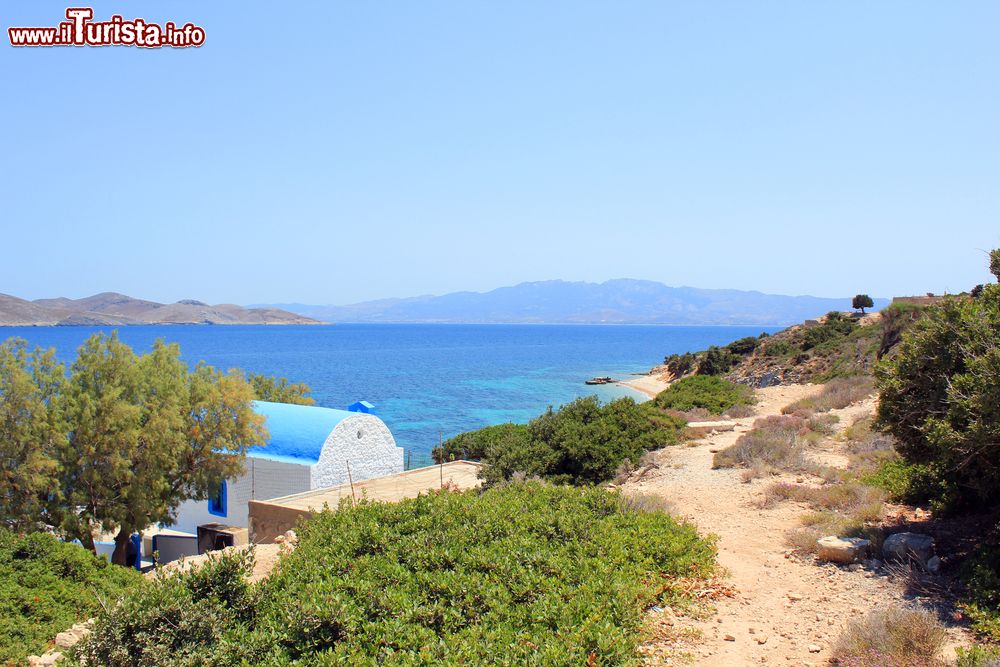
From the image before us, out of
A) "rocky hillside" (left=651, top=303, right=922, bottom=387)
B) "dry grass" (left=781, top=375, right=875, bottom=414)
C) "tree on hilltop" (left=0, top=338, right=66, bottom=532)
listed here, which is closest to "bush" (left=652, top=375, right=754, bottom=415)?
"dry grass" (left=781, top=375, right=875, bottom=414)

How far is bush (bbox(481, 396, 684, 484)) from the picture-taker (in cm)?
1644

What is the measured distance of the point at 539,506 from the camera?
9.29m

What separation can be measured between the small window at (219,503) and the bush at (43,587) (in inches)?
366

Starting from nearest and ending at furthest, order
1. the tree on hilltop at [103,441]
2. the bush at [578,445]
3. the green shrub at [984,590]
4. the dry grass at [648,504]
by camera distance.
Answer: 1. the green shrub at [984,590]
2. the dry grass at [648,504]
3. the bush at [578,445]
4. the tree on hilltop at [103,441]

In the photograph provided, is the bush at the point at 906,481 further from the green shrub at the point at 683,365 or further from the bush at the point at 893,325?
the green shrub at the point at 683,365

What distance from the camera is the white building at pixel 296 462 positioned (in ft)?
74.4

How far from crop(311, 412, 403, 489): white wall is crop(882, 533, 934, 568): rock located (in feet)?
59.6

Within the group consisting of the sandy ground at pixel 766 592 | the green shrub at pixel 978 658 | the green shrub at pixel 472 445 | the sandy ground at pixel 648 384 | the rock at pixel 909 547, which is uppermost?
the green shrub at pixel 978 658

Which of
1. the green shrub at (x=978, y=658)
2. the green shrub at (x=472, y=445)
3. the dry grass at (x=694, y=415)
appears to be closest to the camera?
the green shrub at (x=978, y=658)

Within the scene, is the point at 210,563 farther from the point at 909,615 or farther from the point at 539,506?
the point at 909,615

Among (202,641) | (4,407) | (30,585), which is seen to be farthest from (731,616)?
(4,407)

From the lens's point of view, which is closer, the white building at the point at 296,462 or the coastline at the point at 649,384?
the white building at the point at 296,462

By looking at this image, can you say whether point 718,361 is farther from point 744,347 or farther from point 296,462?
point 296,462

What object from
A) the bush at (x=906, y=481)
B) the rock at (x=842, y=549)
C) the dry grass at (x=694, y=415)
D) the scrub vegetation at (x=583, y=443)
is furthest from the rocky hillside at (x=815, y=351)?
the rock at (x=842, y=549)
